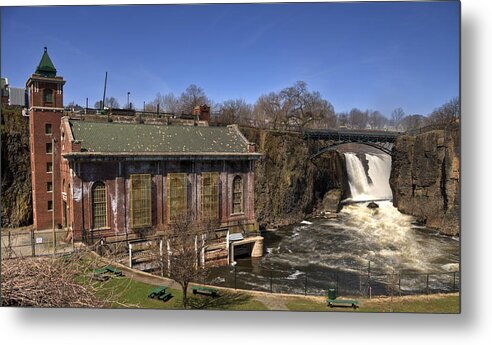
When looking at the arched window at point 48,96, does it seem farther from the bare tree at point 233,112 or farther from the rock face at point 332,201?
the rock face at point 332,201

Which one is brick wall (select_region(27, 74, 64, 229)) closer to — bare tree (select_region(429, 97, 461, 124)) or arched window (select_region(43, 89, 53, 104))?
arched window (select_region(43, 89, 53, 104))

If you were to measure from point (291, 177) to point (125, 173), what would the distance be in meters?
15.7

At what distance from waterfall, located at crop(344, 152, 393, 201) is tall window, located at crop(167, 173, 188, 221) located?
35.0 feet

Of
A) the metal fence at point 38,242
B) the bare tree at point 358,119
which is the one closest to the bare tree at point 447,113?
the bare tree at point 358,119

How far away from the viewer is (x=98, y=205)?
11914 millimetres

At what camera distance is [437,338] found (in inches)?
296

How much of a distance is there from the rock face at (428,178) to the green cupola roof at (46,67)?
33.4ft

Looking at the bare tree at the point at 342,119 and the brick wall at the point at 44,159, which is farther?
the bare tree at the point at 342,119

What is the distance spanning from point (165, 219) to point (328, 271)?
582 centimetres

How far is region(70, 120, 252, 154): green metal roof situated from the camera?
1235 cm

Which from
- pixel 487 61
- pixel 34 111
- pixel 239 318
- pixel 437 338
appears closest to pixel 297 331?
pixel 239 318

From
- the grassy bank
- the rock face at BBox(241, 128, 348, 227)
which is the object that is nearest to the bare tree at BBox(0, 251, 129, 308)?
the grassy bank

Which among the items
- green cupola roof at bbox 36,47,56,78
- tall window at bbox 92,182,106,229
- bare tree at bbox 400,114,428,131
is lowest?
tall window at bbox 92,182,106,229

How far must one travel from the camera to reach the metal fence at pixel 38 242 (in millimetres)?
9492
